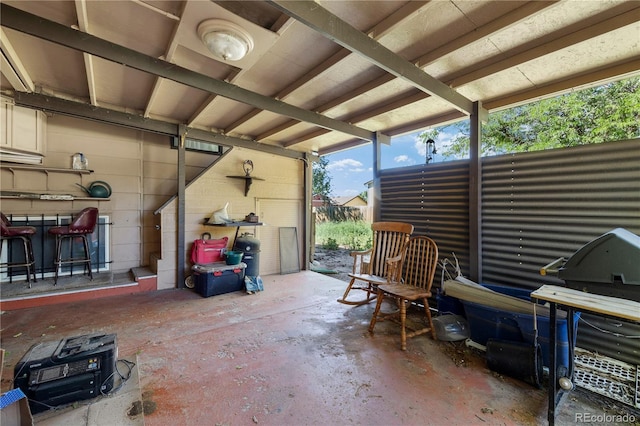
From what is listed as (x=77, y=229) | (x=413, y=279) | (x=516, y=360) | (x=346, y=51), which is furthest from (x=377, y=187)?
(x=77, y=229)

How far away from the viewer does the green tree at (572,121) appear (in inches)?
210

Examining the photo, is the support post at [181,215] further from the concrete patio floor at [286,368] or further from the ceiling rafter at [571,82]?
the ceiling rafter at [571,82]

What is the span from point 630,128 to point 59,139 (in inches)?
410

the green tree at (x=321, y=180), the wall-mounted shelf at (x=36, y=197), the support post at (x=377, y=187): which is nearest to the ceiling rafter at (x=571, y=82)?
the support post at (x=377, y=187)

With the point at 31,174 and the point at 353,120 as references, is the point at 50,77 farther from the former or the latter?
the point at 353,120

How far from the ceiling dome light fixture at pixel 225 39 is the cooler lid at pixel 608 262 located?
113 inches

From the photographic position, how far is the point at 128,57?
7.66 ft

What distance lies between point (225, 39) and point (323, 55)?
943 millimetres

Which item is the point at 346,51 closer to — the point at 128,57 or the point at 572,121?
the point at 128,57

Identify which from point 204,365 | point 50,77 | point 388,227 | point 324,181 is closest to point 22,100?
point 50,77

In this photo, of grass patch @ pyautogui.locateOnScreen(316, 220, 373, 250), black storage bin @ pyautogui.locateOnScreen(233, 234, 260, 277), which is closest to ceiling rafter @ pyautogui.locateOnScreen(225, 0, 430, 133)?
black storage bin @ pyautogui.locateOnScreen(233, 234, 260, 277)

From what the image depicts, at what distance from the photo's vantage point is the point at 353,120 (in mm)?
4039

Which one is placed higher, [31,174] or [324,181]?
[324,181]

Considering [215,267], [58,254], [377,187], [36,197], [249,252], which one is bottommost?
[215,267]
